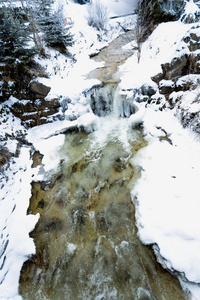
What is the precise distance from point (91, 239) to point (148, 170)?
2231 millimetres

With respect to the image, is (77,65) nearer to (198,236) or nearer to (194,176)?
(194,176)

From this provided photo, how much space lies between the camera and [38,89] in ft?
19.3

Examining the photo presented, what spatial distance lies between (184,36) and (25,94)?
661cm

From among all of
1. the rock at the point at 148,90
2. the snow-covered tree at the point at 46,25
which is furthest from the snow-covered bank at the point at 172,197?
the snow-covered tree at the point at 46,25

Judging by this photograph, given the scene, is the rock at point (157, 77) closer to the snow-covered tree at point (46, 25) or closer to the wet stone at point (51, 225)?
the snow-covered tree at point (46, 25)

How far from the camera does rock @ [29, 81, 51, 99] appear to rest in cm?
582

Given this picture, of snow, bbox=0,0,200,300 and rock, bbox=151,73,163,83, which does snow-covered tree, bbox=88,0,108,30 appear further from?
rock, bbox=151,73,163,83

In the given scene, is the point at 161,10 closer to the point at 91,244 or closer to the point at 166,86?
the point at 166,86

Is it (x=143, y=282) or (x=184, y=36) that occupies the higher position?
(x=184, y=36)

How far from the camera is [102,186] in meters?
3.89

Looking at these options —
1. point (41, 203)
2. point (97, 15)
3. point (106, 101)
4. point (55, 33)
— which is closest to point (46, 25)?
point (55, 33)

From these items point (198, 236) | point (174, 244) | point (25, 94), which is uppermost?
point (25, 94)

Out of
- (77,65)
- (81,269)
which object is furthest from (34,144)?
(77,65)

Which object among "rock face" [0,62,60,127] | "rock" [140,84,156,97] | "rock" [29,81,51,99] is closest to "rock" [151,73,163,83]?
"rock" [140,84,156,97]
